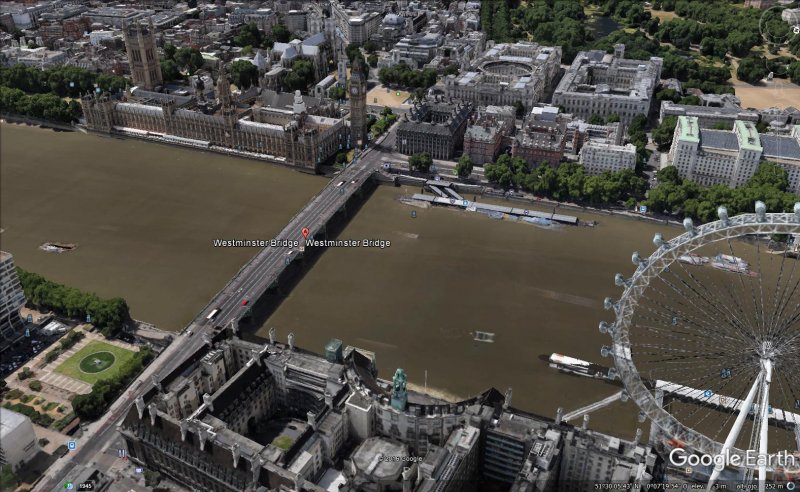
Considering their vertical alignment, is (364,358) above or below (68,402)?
above

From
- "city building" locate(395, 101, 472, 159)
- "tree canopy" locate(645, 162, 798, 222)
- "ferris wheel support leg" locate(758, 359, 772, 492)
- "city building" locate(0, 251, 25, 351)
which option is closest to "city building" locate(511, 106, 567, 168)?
"city building" locate(395, 101, 472, 159)

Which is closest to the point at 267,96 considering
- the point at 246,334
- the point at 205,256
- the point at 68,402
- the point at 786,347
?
the point at 205,256

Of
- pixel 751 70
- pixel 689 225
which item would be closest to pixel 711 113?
pixel 751 70

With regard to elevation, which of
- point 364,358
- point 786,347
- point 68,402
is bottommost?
point 68,402

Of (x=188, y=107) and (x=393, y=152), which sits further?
(x=188, y=107)

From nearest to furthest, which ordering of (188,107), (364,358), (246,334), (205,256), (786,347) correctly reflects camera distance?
(786,347) < (364,358) < (246,334) < (205,256) < (188,107)

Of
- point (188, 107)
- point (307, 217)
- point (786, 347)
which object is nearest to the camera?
point (786, 347)

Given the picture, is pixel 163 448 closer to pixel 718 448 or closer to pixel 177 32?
pixel 718 448

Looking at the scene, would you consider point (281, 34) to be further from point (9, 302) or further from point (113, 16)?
point (9, 302)
